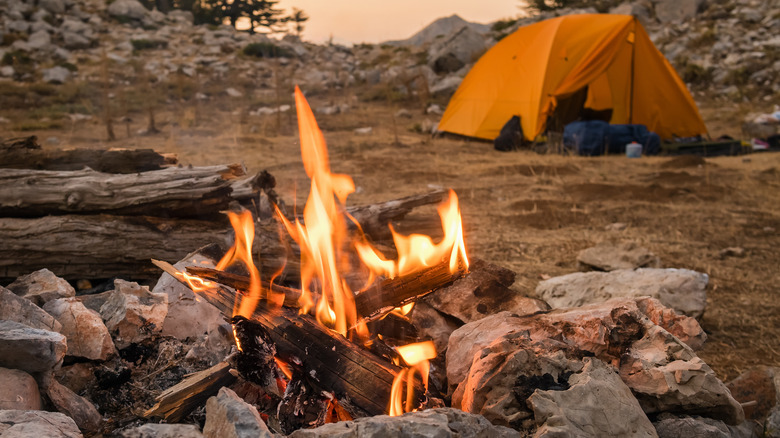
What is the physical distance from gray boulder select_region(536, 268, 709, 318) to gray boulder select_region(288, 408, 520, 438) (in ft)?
7.40

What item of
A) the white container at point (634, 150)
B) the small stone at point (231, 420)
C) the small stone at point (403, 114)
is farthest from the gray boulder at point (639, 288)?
the small stone at point (403, 114)

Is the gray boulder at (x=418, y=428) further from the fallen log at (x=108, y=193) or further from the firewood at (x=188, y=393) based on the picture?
the fallen log at (x=108, y=193)

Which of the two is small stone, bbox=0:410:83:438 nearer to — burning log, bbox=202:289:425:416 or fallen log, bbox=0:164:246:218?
burning log, bbox=202:289:425:416

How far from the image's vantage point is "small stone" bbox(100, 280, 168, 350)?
9.02 feet

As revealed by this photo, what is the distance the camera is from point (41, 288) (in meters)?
2.95

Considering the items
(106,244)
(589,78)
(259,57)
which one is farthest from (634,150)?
(259,57)

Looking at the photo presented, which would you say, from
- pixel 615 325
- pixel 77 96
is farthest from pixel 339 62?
pixel 615 325

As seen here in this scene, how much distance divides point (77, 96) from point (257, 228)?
16.1 m

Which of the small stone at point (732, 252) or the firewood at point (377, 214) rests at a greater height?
the firewood at point (377, 214)

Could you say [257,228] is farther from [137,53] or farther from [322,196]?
[137,53]

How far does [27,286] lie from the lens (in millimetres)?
2943

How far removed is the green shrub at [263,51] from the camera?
2618 centimetres

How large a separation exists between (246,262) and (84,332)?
31.8 inches

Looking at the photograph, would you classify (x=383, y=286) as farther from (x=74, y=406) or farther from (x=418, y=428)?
(x=74, y=406)
